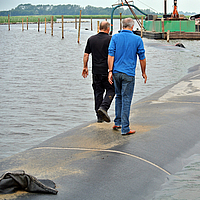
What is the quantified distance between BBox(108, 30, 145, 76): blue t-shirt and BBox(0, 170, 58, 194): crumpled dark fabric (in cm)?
253

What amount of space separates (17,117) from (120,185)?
6921 millimetres

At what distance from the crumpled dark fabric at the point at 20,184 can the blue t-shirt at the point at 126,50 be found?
253cm

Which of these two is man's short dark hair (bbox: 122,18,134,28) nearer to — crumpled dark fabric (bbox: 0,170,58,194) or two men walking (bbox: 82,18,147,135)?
two men walking (bbox: 82,18,147,135)

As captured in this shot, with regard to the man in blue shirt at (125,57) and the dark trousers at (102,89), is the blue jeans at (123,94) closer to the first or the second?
the man in blue shirt at (125,57)

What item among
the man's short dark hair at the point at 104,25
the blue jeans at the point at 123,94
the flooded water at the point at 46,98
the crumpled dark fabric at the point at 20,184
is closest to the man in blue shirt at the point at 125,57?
the blue jeans at the point at 123,94

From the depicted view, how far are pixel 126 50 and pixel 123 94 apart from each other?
0.74 metres

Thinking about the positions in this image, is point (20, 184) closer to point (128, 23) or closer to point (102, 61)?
point (128, 23)

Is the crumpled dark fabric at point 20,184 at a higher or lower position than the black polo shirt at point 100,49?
lower

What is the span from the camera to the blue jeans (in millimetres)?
5680

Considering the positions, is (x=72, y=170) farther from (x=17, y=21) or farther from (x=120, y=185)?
(x=17, y=21)

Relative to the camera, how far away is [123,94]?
5.75 meters

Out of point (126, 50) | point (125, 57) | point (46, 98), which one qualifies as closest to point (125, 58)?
point (125, 57)

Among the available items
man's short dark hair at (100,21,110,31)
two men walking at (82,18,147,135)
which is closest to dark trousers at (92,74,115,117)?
two men walking at (82,18,147,135)

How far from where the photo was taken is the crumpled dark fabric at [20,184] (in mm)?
3828
